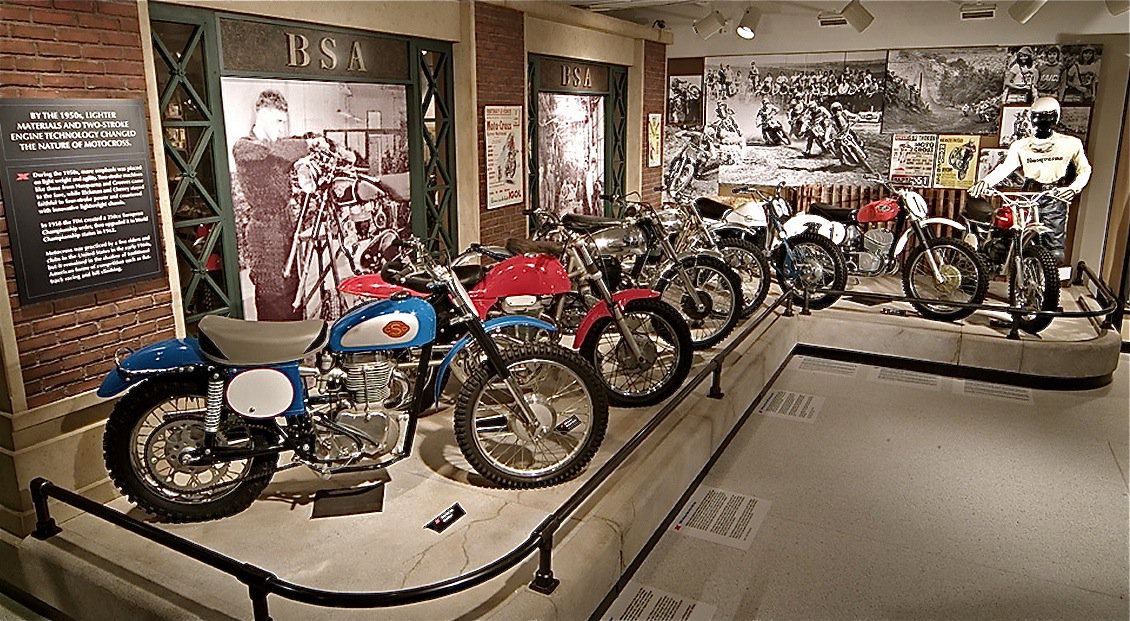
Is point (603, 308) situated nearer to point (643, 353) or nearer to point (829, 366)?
point (643, 353)

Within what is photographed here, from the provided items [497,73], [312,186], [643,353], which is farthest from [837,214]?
[312,186]

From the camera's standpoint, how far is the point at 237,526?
3287mm

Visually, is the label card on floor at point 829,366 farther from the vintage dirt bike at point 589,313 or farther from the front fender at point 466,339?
the front fender at point 466,339

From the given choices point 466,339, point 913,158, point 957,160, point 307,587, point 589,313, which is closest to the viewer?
point 307,587

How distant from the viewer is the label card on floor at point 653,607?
3.18 meters

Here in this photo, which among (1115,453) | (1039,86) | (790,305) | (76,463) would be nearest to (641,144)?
(790,305)

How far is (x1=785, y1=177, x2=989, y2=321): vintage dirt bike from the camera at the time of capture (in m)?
6.41

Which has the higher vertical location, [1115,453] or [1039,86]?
[1039,86]

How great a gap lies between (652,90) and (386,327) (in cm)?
639

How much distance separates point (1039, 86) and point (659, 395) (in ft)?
18.3

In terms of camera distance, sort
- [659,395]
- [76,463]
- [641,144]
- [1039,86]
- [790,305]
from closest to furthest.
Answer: [76,463] < [659,395] < [790,305] < [1039,86] < [641,144]

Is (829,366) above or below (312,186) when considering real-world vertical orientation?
below

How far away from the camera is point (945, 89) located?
8.00 meters

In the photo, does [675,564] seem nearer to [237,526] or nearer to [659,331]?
[659,331]
